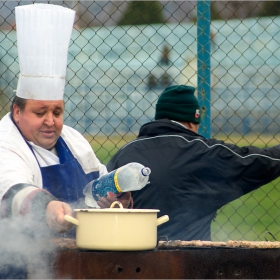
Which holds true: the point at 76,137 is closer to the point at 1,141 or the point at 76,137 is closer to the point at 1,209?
the point at 1,141

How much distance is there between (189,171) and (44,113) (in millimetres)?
1234

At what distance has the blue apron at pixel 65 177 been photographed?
2.59 metres

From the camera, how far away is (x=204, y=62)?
14.1ft

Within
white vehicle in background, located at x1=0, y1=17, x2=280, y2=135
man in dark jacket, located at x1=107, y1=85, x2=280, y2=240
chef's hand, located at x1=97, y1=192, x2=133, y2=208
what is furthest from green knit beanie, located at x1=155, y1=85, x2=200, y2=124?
white vehicle in background, located at x1=0, y1=17, x2=280, y2=135

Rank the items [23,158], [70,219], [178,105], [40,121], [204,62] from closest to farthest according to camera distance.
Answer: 1. [70,219]
2. [23,158]
3. [40,121]
4. [178,105]
5. [204,62]

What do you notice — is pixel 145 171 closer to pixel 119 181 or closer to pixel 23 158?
pixel 119 181

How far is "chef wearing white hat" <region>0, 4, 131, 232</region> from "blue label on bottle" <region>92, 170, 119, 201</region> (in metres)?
0.05

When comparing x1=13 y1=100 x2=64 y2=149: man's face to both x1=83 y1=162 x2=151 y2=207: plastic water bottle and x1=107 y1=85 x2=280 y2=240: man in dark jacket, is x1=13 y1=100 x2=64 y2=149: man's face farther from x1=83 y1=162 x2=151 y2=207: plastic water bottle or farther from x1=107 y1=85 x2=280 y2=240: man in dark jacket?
x1=107 y1=85 x2=280 y2=240: man in dark jacket

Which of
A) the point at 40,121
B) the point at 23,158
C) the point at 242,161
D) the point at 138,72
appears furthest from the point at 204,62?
the point at 138,72

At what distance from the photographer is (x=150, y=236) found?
215 centimetres

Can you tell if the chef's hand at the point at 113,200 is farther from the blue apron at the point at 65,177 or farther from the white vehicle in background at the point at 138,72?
the white vehicle in background at the point at 138,72

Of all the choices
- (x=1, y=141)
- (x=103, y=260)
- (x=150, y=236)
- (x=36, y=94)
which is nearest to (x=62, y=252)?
(x=103, y=260)

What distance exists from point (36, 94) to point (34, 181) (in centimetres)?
38

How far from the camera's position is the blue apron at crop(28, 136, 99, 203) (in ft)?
8.49
